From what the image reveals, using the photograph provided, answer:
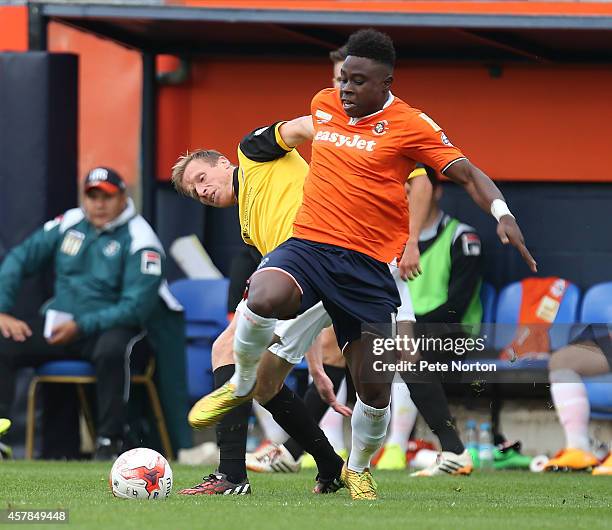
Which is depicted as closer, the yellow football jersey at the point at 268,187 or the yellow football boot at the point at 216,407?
the yellow football boot at the point at 216,407

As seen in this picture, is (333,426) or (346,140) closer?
(346,140)

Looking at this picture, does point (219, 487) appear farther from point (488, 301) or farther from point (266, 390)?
point (488, 301)

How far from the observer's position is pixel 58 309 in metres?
10.5

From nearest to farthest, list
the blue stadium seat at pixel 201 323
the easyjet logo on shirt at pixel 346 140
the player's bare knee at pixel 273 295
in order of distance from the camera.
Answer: the player's bare knee at pixel 273 295 < the easyjet logo on shirt at pixel 346 140 < the blue stadium seat at pixel 201 323

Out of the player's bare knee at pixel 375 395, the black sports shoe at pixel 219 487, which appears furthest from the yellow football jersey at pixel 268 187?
the black sports shoe at pixel 219 487

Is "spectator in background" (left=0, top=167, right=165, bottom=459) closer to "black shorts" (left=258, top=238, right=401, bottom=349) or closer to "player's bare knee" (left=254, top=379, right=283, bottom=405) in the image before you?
"player's bare knee" (left=254, top=379, right=283, bottom=405)

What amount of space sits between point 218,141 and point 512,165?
229 centimetres

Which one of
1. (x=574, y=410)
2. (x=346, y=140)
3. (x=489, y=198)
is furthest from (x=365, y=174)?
(x=574, y=410)

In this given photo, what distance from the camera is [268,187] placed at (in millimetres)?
6949

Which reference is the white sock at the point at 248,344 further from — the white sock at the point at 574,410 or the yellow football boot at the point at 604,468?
the yellow football boot at the point at 604,468

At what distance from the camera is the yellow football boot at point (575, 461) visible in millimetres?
9523

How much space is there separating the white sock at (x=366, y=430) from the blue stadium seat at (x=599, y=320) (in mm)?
3056

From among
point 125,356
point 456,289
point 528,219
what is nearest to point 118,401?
point 125,356

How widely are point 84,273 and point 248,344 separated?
445 cm
